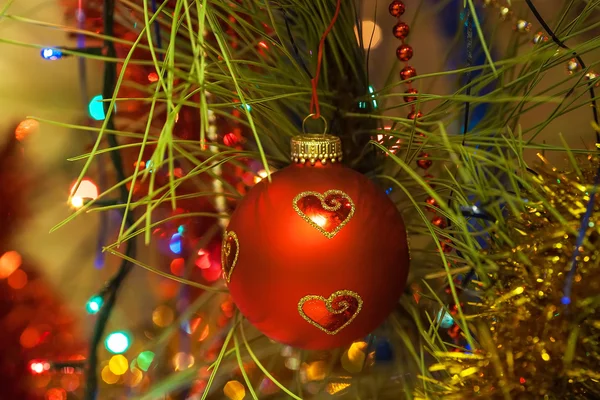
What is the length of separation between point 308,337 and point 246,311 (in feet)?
0.15

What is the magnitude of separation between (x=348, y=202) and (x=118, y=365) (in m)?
0.37

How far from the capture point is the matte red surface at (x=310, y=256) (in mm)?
332

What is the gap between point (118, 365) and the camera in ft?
1.87

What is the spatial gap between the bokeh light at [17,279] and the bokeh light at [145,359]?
0.14 meters

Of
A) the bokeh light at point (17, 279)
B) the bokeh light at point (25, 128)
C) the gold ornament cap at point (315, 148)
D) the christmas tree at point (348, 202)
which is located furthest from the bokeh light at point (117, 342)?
the gold ornament cap at point (315, 148)

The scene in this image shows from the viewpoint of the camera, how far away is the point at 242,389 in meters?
0.56

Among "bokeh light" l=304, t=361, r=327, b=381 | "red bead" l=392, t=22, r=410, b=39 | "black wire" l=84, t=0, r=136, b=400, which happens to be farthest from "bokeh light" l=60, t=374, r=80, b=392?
"red bead" l=392, t=22, r=410, b=39

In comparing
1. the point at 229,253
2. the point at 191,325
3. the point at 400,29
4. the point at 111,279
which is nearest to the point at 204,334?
the point at 191,325

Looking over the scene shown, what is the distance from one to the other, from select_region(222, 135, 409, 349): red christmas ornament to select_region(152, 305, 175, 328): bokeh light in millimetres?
254

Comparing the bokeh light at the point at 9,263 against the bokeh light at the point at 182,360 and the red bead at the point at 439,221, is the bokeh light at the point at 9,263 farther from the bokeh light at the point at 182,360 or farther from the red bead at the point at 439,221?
the red bead at the point at 439,221

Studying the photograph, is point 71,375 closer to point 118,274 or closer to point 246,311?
point 118,274

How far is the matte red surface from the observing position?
0.33 m

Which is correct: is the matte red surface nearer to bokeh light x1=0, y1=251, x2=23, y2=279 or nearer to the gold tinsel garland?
the gold tinsel garland

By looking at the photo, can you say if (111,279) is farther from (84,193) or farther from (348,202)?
(348,202)
